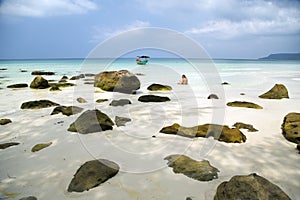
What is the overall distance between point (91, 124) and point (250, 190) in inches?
131

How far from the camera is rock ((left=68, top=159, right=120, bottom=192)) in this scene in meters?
2.78

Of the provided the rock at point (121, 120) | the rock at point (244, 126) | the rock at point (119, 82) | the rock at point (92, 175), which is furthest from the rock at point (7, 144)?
the rock at point (119, 82)

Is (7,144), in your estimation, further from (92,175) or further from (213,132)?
(213,132)

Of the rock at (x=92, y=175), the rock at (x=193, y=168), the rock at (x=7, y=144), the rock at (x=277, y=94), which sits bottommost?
the rock at (x=7, y=144)

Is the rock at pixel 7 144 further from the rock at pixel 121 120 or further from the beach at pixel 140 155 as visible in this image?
the rock at pixel 121 120

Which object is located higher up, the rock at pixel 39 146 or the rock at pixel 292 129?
the rock at pixel 292 129

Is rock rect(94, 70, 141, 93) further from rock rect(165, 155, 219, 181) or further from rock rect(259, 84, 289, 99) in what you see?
rock rect(165, 155, 219, 181)

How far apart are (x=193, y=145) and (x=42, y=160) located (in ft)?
8.60

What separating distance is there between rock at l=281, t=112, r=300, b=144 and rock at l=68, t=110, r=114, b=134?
11.9 feet

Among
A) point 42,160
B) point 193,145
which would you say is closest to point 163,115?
point 193,145

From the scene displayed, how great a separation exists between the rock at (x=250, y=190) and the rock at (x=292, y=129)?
6.79 feet

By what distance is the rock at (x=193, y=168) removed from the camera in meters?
2.97

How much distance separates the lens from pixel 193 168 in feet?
10.3

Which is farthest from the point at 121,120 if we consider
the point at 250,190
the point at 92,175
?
the point at 250,190
